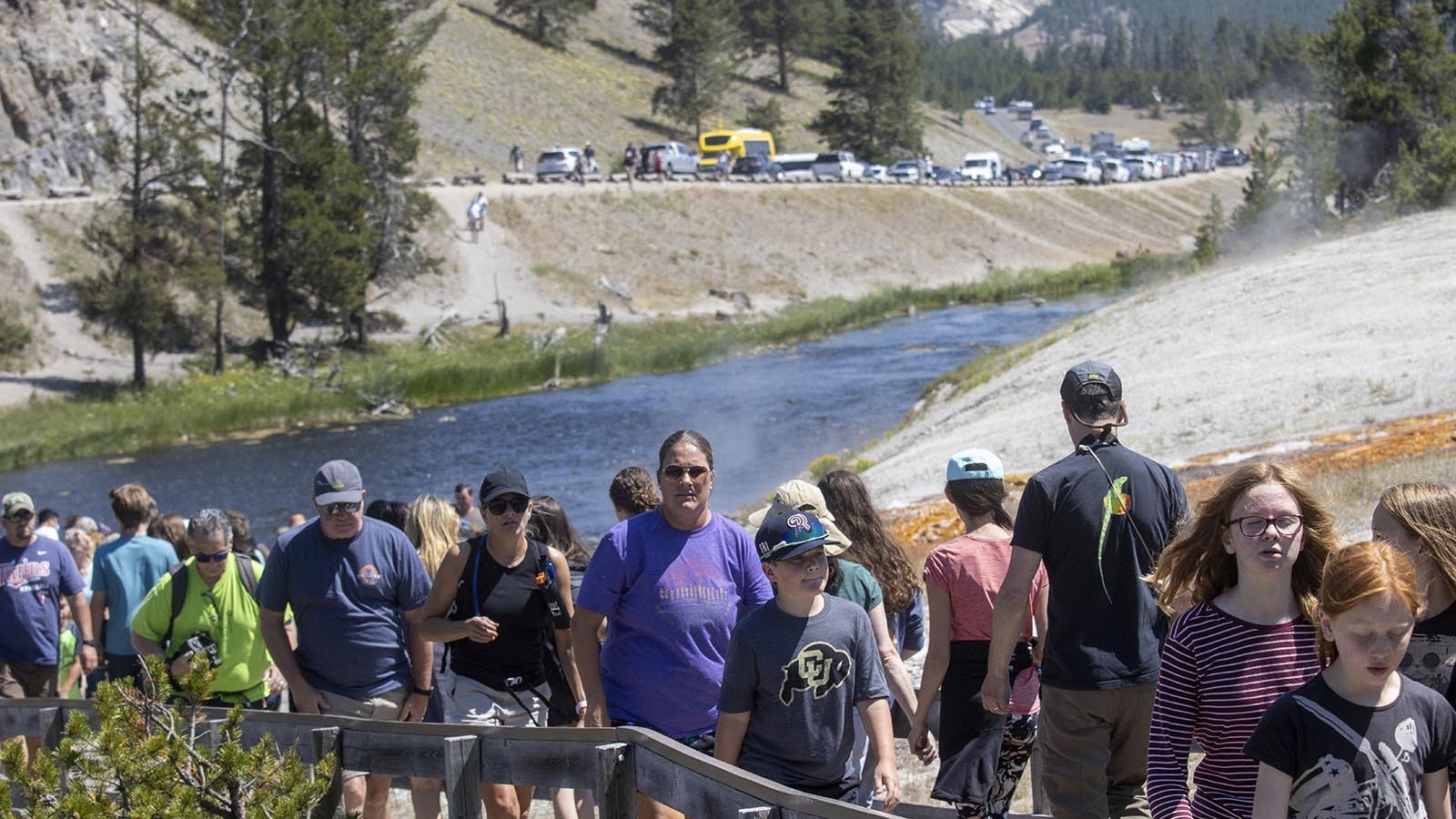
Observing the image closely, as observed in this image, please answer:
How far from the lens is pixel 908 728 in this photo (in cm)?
714

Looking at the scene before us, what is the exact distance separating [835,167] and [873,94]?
20.5 metres

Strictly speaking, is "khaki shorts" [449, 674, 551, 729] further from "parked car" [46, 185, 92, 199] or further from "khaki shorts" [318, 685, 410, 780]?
"parked car" [46, 185, 92, 199]

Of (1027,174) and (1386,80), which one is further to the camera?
(1027,174)

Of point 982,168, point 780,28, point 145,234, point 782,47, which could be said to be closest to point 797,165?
point 982,168

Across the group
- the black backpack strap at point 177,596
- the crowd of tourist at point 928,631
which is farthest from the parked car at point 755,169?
the black backpack strap at point 177,596

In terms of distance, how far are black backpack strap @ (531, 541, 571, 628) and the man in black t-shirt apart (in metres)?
2.30

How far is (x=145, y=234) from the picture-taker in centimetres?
4394

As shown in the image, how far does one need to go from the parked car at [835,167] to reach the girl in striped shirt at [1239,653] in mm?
76771

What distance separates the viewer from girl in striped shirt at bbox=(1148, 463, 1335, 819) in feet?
14.5

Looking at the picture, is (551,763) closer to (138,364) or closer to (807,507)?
(807,507)

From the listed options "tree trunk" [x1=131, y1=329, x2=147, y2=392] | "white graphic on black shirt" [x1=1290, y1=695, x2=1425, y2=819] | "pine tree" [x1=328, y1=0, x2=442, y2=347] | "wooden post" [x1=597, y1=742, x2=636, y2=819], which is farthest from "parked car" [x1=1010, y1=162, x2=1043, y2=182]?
"white graphic on black shirt" [x1=1290, y1=695, x2=1425, y2=819]

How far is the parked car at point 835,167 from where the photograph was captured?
81.2 m

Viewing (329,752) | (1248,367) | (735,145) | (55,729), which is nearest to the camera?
(329,752)

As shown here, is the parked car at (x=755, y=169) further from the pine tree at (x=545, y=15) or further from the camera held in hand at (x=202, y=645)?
the camera held in hand at (x=202, y=645)
